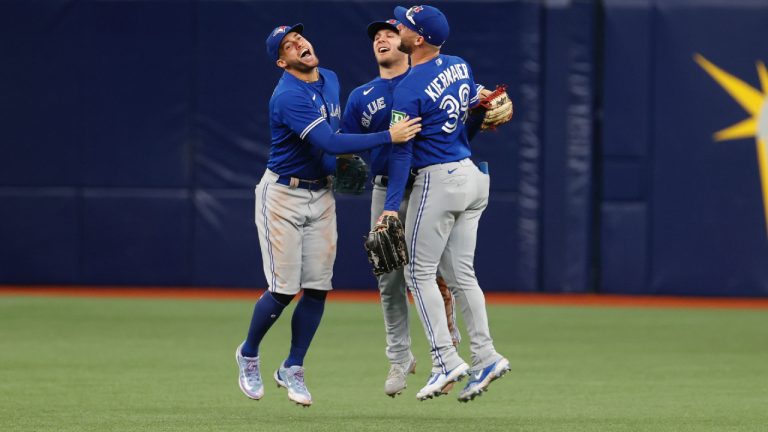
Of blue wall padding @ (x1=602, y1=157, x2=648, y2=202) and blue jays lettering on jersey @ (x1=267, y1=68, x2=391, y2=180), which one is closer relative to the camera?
blue jays lettering on jersey @ (x1=267, y1=68, x2=391, y2=180)

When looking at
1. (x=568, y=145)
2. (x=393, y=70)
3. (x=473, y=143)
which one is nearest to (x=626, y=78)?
(x=568, y=145)

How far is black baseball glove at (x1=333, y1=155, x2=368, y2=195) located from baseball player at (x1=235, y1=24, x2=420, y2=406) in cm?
9

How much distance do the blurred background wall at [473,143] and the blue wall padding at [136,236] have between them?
0.07ft

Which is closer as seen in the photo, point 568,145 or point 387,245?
point 387,245

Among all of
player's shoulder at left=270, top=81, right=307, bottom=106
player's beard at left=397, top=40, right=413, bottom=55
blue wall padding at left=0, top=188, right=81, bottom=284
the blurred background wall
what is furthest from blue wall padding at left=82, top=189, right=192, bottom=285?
player's beard at left=397, top=40, right=413, bottom=55

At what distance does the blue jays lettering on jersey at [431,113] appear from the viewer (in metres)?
7.13

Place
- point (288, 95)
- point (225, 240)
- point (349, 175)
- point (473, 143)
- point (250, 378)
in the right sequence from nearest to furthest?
point (288, 95)
point (250, 378)
point (349, 175)
point (473, 143)
point (225, 240)

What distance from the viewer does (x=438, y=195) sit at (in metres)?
7.28

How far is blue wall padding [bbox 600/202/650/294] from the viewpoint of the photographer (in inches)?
561

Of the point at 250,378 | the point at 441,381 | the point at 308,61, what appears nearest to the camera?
the point at 441,381

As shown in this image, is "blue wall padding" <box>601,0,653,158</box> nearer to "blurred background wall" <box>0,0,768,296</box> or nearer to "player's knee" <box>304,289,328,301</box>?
"blurred background wall" <box>0,0,768,296</box>

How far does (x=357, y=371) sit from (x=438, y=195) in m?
2.60

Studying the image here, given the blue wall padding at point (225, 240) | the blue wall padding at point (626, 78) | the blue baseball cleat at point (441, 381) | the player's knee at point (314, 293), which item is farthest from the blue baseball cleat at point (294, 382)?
the blue wall padding at point (626, 78)

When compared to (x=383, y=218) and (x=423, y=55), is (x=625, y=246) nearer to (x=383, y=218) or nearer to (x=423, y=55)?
(x=423, y=55)
